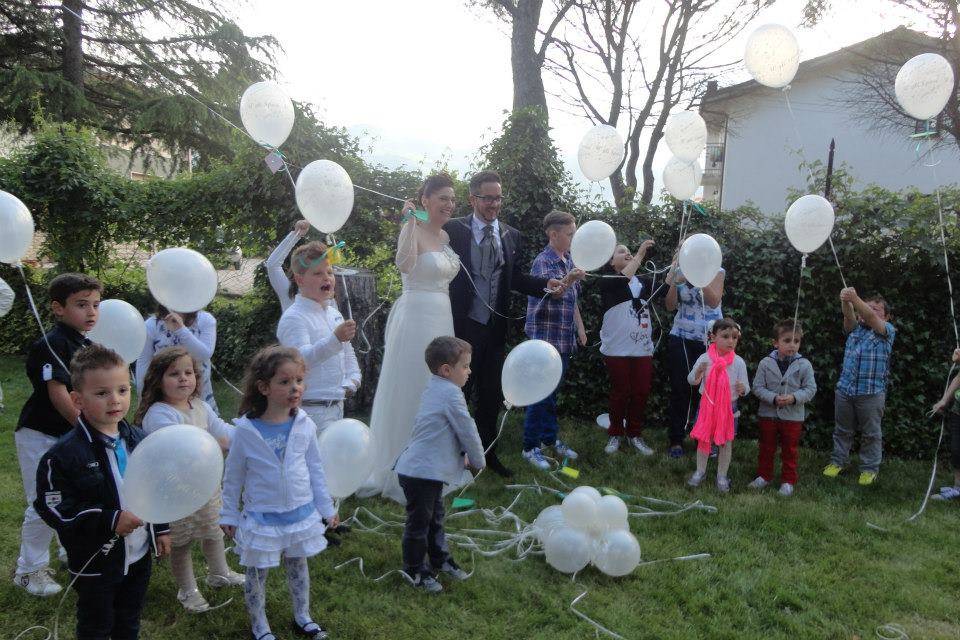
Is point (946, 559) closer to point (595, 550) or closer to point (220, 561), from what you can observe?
point (595, 550)

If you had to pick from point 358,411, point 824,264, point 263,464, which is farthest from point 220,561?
point 824,264

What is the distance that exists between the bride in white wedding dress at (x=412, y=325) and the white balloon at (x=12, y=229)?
2.00 metres

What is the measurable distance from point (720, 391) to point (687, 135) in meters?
1.92

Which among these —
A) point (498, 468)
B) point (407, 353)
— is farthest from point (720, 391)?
point (407, 353)

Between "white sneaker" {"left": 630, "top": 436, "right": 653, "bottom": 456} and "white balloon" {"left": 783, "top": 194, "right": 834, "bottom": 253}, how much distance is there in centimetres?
198

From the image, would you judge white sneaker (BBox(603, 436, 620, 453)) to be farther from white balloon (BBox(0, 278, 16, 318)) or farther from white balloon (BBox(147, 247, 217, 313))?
white balloon (BBox(0, 278, 16, 318))

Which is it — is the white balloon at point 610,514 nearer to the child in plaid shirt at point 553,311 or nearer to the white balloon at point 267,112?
the child in plaid shirt at point 553,311

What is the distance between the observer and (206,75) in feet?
41.2

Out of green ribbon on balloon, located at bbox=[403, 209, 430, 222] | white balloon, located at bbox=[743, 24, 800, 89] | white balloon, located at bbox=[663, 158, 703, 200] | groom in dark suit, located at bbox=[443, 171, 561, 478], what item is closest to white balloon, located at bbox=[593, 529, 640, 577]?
groom in dark suit, located at bbox=[443, 171, 561, 478]

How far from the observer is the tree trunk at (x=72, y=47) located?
12141mm

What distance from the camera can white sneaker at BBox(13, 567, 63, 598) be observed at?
9.99ft

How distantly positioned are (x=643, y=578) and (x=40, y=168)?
877 cm

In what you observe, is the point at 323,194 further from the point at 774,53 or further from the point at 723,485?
the point at 723,485

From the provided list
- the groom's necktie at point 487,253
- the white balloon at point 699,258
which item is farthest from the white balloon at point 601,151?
the groom's necktie at point 487,253
